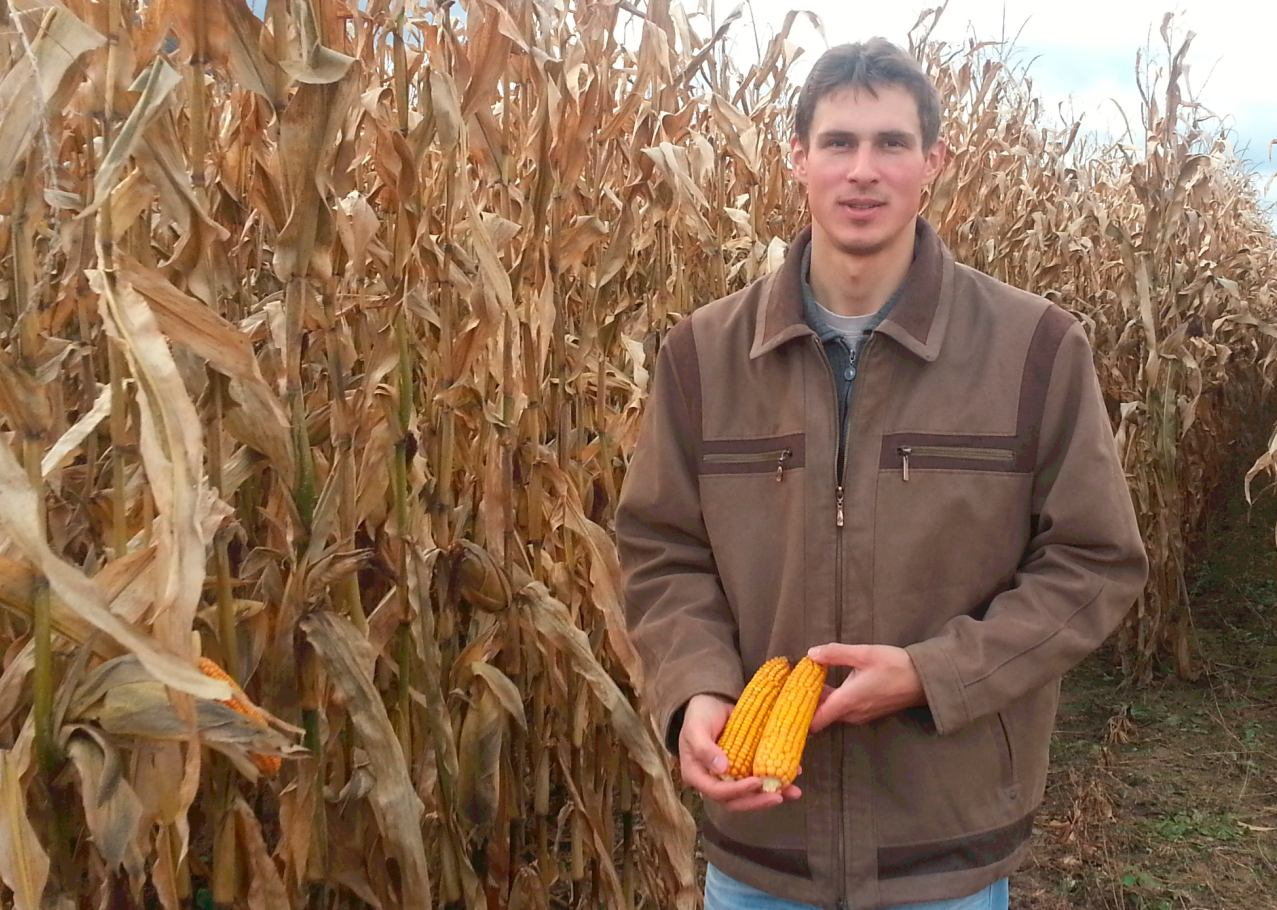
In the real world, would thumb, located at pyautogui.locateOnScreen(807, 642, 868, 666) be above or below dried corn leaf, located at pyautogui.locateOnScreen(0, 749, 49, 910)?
above

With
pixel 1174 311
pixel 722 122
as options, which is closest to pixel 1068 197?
pixel 1174 311

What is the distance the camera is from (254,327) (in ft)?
6.80

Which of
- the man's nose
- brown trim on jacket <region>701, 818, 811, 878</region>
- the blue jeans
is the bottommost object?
the blue jeans

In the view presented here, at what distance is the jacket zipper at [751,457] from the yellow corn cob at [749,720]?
1.07ft

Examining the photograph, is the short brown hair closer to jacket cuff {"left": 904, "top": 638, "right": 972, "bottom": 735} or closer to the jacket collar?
the jacket collar

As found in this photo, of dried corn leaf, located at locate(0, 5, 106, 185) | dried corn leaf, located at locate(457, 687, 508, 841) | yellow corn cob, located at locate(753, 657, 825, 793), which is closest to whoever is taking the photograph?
dried corn leaf, located at locate(0, 5, 106, 185)

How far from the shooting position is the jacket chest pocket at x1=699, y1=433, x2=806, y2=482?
184 cm

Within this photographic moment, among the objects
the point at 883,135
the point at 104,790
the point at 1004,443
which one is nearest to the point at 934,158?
the point at 883,135

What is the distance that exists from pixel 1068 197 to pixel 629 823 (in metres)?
5.22

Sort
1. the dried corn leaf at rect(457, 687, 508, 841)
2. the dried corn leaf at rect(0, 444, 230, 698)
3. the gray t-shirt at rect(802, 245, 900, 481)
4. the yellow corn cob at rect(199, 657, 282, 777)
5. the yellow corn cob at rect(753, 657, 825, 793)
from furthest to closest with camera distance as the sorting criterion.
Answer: the dried corn leaf at rect(457, 687, 508, 841), the gray t-shirt at rect(802, 245, 900, 481), the yellow corn cob at rect(753, 657, 825, 793), the yellow corn cob at rect(199, 657, 282, 777), the dried corn leaf at rect(0, 444, 230, 698)

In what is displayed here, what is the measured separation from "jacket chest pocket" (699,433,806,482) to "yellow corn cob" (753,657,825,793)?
33 centimetres

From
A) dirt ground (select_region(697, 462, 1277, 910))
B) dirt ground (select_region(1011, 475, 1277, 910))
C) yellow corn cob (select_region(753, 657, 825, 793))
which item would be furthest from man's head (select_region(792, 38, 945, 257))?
dirt ground (select_region(1011, 475, 1277, 910))

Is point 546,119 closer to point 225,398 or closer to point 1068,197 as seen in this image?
point 225,398

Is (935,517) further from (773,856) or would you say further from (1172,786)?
(1172,786)
